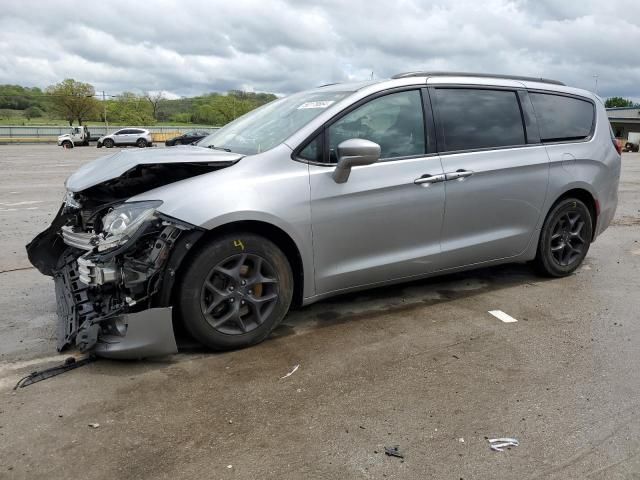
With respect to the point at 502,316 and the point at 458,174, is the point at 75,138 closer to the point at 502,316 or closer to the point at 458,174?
the point at 458,174

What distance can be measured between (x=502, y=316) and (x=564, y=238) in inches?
55.6

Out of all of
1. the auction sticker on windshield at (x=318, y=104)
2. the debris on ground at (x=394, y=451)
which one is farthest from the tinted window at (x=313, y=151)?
the debris on ground at (x=394, y=451)

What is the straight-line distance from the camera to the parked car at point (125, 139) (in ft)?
139

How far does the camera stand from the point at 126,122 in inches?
3775

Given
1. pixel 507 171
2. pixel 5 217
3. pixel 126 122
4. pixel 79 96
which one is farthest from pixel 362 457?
pixel 126 122

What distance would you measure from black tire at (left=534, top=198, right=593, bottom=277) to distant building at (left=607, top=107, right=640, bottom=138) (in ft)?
220

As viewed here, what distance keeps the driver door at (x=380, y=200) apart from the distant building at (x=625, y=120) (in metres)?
68.7

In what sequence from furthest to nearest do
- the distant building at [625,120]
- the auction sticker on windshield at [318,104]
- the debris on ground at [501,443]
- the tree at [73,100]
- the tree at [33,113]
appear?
the tree at [33,113], the tree at [73,100], the distant building at [625,120], the auction sticker on windshield at [318,104], the debris on ground at [501,443]

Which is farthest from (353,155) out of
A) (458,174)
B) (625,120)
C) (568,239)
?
(625,120)

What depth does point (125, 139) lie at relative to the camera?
42.6 meters

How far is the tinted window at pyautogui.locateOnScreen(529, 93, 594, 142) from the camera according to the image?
4961 millimetres

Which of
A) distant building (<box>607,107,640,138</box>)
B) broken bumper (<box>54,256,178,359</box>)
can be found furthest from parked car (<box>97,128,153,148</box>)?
distant building (<box>607,107,640,138</box>)

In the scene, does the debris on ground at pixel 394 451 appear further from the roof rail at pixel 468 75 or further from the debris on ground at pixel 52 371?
the roof rail at pixel 468 75

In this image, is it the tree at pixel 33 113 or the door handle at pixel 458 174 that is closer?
the door handle at pixel 458 174
